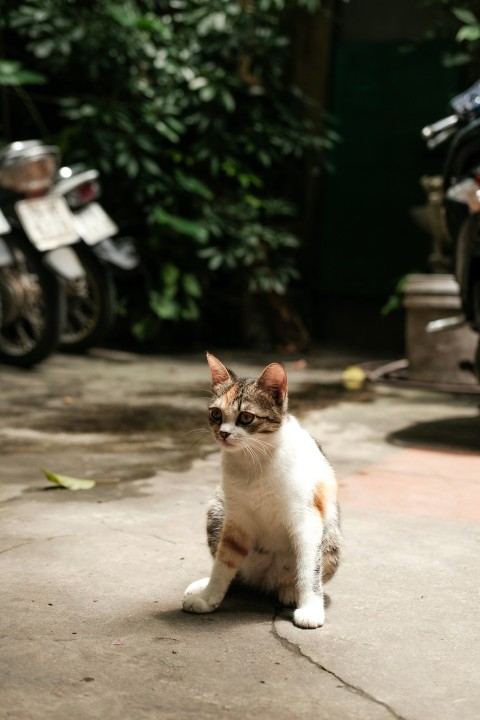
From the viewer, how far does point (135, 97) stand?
7523 millimetres

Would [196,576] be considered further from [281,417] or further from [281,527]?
[281,417]

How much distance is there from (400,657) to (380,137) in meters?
7.44

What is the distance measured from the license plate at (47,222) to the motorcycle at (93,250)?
0.13 m

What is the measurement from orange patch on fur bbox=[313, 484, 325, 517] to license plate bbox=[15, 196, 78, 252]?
4.14 meters

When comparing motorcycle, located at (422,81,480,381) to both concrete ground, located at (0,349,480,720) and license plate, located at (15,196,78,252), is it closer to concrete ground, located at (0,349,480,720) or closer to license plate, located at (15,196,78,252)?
concrete ground, located at (0,349,480,720)

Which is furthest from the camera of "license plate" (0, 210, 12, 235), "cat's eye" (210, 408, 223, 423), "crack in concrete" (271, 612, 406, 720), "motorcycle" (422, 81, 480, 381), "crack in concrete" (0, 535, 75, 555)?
"license plate" (0, 210, 12, 235)

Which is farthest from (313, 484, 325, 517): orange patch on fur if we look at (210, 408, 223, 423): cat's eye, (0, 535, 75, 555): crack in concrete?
(0, 535, 75, 555): crack in concrete

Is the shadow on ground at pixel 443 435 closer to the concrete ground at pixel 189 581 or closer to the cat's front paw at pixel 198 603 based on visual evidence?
the concrete ground at pixel 189 581

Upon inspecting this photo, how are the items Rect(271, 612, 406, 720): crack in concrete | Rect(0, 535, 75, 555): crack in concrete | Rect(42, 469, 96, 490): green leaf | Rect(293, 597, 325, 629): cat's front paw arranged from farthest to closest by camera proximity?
Rect(42, 469, 96, 490): green leaf, Rect(0, 535, 75, 555): crack in concrete, Rect(293, 597, 325, 629): cat's front paw, Rect(271, 612, 406, 720): crack in concrete

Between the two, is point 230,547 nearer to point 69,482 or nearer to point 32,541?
point 32,541

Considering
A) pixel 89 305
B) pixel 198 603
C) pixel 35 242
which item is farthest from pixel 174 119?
pixel 198 603

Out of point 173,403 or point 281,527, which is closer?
point 281,527

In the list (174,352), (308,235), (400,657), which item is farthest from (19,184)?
(400,657)

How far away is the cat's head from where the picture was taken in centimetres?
206
